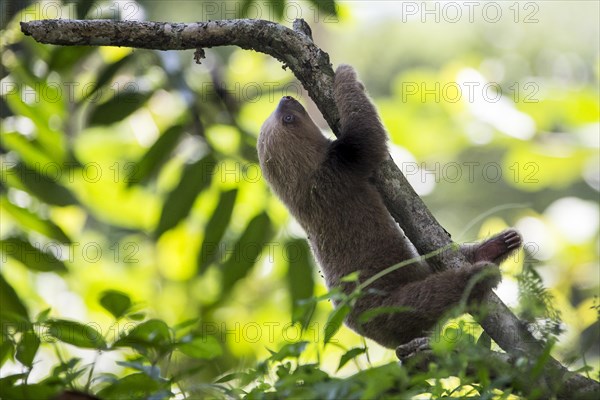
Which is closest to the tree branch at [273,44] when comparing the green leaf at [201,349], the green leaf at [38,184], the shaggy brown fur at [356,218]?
the shaggy brown fur at [356,218]

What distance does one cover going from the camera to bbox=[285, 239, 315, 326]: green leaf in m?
4.72

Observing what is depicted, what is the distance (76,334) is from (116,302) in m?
0.21

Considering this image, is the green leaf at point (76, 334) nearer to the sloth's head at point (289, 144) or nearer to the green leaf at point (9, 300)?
the green leaf at point (9, 300)

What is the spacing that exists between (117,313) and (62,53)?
2.71 meters

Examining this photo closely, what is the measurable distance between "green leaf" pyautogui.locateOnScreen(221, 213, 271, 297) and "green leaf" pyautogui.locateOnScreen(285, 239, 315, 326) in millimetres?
192

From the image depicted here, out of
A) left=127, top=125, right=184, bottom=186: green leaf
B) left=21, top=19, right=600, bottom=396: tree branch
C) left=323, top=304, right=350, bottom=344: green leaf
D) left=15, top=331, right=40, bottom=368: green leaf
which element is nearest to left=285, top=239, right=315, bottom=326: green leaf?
left=127, top=125, right=184, bottom=186: green leaf

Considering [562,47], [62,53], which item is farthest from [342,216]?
[562,47]

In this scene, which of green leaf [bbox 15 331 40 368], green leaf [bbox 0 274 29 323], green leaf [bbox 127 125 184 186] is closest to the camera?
green leaf [bbox 15 331 40 368]

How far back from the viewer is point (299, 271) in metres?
4.77

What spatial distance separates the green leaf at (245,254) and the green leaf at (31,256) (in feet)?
3.22

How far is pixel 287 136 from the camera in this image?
4652mm

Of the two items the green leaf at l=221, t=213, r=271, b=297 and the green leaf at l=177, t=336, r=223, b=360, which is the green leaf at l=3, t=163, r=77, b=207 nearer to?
the green leaf at l=221, t=213, r=271, b=297

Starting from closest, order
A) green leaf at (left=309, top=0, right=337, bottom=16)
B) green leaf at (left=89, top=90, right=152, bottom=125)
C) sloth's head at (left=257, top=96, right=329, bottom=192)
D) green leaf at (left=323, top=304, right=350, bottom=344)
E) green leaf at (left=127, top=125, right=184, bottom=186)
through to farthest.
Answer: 1. green leaf at (left=323, top=304, right=350, bottom=344)
2. green leaf at (left=309, top=0, right=337, bottom=16)
3. sloth's head at (left=257, top=96, right=329, bottom=192)
4. green leaf at (left=127, top=125, right=184, bottom=186)
5. green leaf at (left=89, top=90, right=152, bottom=125)

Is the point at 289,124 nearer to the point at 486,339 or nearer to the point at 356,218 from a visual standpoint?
the point at 356,218
